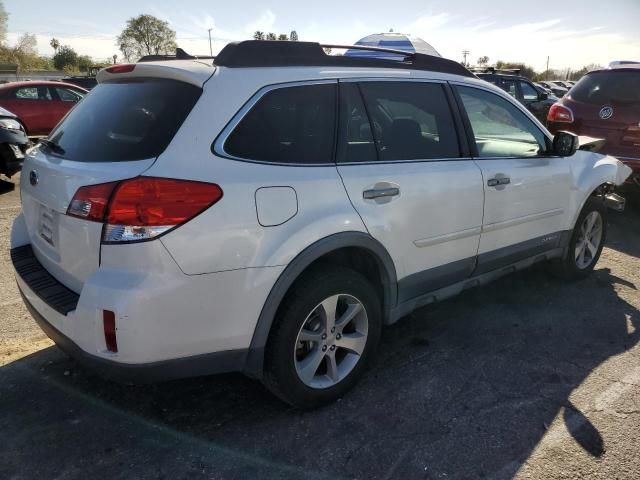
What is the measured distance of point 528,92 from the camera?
12320mm

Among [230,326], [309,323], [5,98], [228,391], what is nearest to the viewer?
[230,326]

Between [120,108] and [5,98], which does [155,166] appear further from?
[5,98]

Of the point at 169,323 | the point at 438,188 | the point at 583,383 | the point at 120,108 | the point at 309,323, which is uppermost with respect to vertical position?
the point at 120,108

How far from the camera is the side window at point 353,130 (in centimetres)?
272

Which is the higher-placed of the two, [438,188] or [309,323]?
[438,188]

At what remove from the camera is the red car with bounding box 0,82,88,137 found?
11023mm

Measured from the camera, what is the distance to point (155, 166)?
6.92ft

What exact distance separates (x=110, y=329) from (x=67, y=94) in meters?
11.5

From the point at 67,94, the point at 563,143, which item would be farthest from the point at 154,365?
the point at 67,94

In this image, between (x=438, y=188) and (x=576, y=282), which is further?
(x=576, y=282)

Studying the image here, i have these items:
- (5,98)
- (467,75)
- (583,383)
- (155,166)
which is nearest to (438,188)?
(467,75)

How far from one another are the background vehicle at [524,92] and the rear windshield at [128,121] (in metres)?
10.6

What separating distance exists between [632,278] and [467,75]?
8.64 ft

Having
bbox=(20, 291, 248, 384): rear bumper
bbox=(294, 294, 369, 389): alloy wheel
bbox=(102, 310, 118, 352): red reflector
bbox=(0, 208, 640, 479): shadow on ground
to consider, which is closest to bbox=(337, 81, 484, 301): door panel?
bbox=(294, 294, 369, 389): alloy wheel
